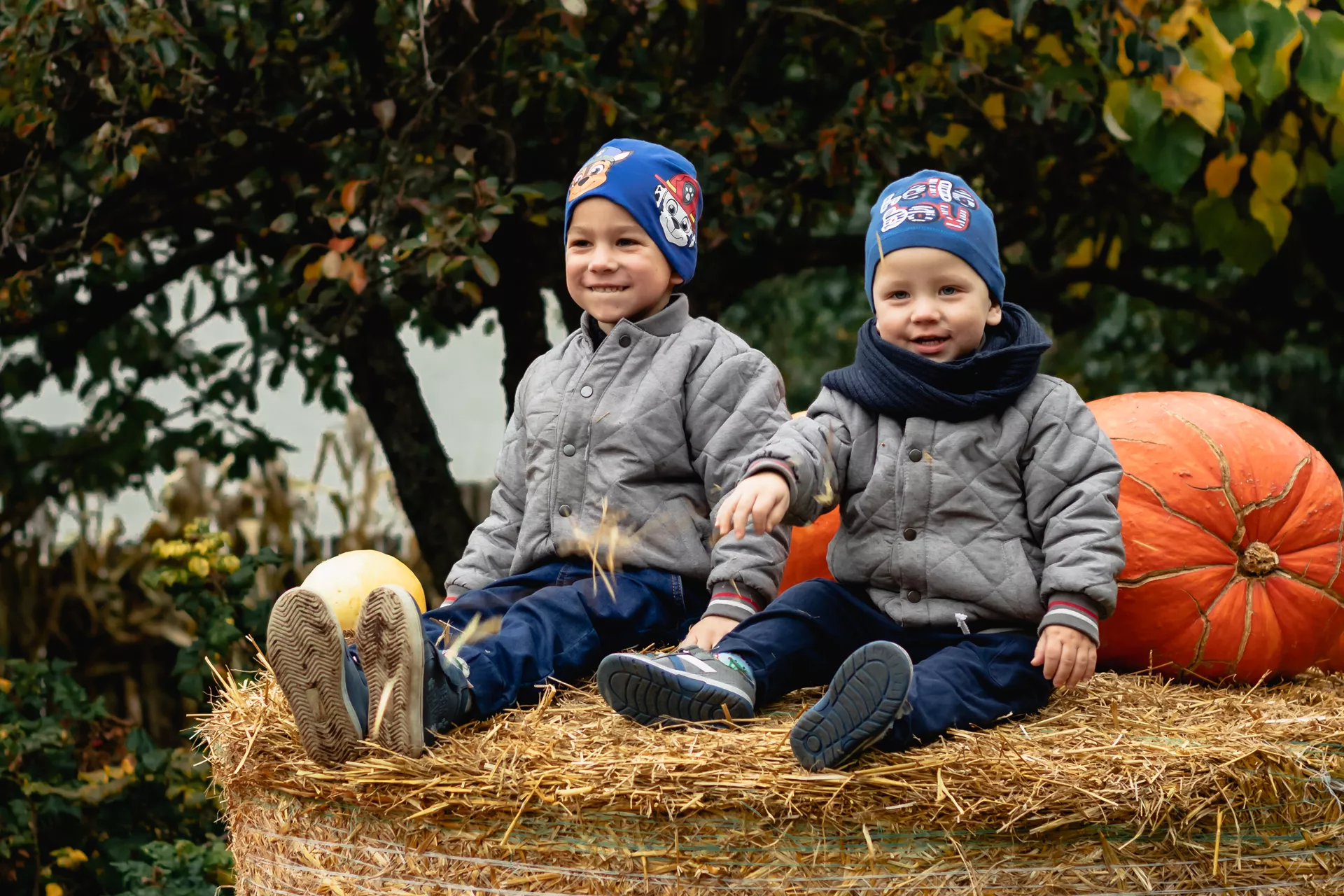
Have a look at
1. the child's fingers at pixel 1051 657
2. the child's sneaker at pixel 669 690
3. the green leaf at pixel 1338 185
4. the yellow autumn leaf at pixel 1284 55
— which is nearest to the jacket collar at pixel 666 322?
the child's sneaker at pixel 669 690

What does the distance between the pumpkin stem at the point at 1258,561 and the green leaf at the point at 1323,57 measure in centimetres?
133

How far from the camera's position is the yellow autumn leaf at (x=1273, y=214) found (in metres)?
4.15

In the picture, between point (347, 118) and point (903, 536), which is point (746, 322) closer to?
point (347, 118)

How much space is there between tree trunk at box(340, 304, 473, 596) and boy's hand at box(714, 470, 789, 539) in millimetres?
2346

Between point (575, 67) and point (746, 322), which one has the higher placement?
point (575, 67)

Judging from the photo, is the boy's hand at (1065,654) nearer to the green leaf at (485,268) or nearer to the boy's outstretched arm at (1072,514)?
the boy's outstretched arm at (1072,514)

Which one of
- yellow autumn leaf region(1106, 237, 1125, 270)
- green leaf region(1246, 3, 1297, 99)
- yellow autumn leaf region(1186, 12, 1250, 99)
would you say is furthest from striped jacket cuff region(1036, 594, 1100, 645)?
yellow autumn leaf region(1106, 237, 1125, 270)

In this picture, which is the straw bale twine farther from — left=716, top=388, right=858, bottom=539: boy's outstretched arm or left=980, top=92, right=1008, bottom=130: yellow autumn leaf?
left=980, top=92, right=1008, bottom=130: yellow autumn leaf

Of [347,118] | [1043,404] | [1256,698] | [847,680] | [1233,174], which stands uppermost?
[347,118]

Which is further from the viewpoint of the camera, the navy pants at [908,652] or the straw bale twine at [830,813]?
the navy pants at [908,652]

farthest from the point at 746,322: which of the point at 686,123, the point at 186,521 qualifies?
the point at 686,123

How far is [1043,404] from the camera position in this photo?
2740 mm

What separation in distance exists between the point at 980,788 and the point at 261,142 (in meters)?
3.19

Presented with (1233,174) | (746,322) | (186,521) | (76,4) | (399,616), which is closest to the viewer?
(399,616)
